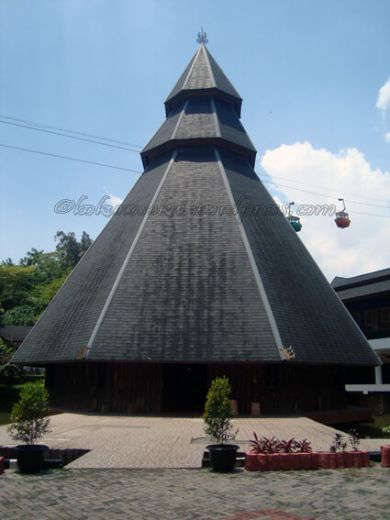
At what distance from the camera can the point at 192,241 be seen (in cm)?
2023

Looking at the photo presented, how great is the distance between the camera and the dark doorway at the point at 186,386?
19292mm

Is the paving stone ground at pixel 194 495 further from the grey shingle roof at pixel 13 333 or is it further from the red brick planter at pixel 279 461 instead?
the grey shingle roof at pixel 13 333

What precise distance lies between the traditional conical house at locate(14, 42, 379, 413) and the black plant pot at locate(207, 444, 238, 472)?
7354mm

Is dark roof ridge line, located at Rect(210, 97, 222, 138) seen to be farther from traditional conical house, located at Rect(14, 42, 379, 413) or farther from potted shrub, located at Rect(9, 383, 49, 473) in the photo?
potted shrub, located at Rect(9, 383, 49, 473)

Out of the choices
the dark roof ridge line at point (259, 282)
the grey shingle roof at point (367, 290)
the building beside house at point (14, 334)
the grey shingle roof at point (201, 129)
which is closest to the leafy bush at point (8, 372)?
the grey shingle roof at point (201, 129)

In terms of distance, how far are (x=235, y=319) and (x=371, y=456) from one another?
8.31m

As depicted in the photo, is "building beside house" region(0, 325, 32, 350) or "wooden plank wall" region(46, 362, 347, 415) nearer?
"wooden plank wall" region(46, 362, 347, 415)

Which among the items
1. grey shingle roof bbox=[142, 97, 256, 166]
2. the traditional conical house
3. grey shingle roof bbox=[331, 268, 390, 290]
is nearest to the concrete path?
the traditional conical house

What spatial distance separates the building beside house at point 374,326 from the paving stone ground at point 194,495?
23.7 metres

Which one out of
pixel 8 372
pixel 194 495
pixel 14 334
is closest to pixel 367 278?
pixel 8 372

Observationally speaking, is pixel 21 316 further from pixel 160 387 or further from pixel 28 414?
pixel 28 414

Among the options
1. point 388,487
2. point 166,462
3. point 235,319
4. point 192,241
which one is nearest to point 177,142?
point 192,241

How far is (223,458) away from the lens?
8398 mm

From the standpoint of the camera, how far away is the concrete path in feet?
30.4
